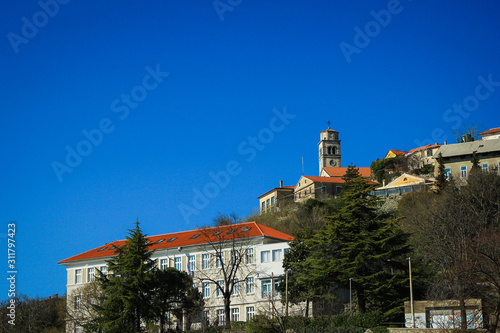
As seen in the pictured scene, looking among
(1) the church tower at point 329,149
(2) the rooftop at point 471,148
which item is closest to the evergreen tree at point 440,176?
(2) the rooftop at point 471,148

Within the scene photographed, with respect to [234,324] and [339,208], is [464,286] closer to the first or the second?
[339,208]

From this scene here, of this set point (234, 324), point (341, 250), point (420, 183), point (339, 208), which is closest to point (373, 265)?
point (341, 250)

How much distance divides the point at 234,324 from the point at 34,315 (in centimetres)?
2205

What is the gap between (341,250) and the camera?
44.5 meters

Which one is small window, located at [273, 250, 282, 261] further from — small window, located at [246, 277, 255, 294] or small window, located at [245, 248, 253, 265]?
small window, located at [246, 277, 255, 294]

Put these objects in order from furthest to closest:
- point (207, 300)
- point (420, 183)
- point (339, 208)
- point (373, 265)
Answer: point (420, 183) < point (207, 300) < point (339, 208) < point (373, 265)

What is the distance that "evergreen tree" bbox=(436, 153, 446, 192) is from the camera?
71.1 metres

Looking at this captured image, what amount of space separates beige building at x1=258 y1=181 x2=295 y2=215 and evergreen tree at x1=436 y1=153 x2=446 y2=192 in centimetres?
2802

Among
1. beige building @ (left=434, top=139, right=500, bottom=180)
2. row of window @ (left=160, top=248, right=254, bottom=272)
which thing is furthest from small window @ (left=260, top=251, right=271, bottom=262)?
beige building @ (left=434, top=139, right=500, bottom=180)

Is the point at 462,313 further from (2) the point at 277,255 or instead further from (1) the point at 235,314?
(1) the point at 235,314

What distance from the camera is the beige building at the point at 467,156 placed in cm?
7894

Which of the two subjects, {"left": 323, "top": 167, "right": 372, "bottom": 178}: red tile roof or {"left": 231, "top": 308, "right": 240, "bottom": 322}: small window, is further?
{"left": 323, "top": 167, "right": 372, "bottom": 178}: red tile roof

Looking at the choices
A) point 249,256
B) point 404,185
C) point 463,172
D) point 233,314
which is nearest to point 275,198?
point 404,185

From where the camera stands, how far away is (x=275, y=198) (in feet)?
349
